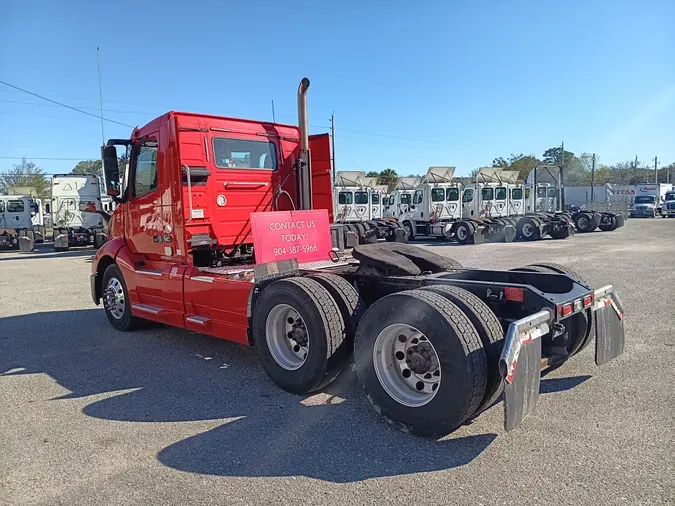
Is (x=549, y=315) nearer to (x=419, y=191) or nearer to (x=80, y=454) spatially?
(x=80, y=454)

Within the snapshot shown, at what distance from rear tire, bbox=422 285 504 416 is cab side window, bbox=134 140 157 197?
473 centimetres

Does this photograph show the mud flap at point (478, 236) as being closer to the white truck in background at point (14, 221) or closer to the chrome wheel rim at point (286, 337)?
the chrome wheel rim at point (286, 337)

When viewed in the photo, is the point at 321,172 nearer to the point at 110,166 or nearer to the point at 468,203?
the point at 110,166

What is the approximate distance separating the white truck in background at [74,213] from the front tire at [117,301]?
19.2m

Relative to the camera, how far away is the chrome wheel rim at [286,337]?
5.16 meters

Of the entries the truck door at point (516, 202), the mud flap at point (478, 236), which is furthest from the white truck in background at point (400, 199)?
the truck door at point (516, 202)

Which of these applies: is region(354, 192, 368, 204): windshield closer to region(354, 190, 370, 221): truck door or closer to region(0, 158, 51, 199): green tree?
region(354, 190, 370, 221): truck door

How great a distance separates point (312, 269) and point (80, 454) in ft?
9.03

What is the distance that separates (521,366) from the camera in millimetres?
3586

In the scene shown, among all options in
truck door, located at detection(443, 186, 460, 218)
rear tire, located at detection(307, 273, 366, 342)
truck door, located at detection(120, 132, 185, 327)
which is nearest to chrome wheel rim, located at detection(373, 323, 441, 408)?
rear tire, located at detection(307, 273, 366, 342)

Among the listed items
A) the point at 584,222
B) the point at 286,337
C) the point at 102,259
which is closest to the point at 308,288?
the point at 286,337

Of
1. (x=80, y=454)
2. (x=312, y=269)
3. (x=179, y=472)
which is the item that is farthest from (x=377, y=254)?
(x=80, y=454)

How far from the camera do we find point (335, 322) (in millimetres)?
4762

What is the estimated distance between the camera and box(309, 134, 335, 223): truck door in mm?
7793
